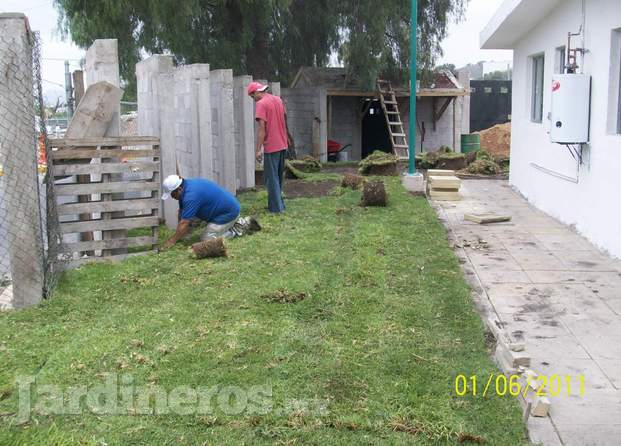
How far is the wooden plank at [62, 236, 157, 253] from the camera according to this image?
7.29 meters

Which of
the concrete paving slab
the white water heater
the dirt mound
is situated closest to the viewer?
the concrete paving slab

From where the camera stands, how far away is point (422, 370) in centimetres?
438

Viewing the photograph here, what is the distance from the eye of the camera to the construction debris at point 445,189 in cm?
1164

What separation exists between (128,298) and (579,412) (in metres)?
3.91

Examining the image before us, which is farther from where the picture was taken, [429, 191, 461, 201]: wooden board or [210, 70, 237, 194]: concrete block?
[429, 191, 461, 201]: wooden board

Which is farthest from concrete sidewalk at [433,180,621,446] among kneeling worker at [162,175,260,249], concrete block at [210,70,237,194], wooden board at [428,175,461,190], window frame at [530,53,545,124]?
concrete block at [210,70,237,194]

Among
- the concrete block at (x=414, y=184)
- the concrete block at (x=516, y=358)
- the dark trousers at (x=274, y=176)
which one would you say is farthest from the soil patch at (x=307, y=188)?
the concrete block at (x=516, y=358)

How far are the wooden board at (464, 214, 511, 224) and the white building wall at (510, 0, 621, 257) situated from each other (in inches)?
30.6

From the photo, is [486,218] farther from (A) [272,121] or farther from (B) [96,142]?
(B) [96,142]

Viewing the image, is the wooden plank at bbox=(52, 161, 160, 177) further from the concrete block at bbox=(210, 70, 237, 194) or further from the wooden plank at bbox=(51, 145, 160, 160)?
the concrete block at bbox=(210, 70, 237, 194)

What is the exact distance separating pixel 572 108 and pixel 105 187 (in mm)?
5577

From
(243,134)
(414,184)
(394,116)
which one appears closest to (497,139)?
(394,116)

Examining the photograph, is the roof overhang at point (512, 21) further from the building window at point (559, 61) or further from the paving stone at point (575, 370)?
the paving stone at point (575, 370)

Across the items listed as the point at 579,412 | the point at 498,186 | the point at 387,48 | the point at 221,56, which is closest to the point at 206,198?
the point at 579,412
